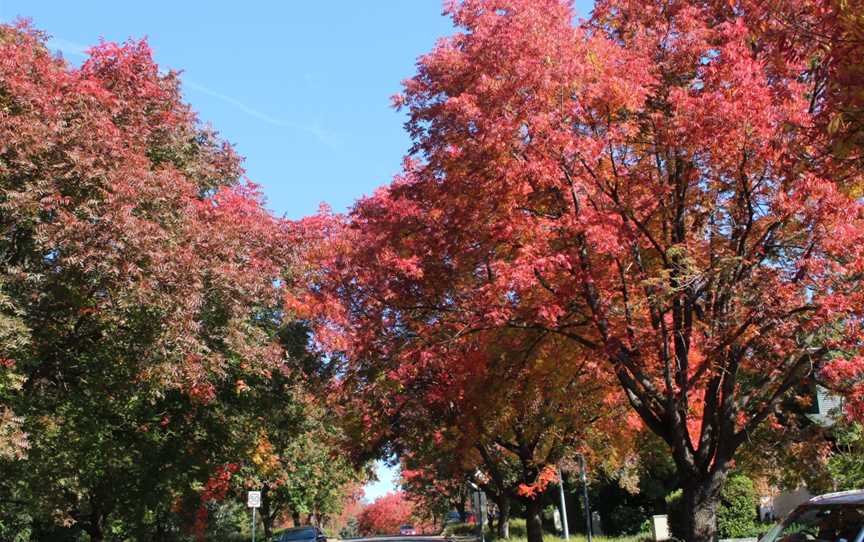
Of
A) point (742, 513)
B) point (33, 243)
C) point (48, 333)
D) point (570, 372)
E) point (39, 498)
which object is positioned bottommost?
point (742, 513)

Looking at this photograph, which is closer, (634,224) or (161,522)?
(634,224)

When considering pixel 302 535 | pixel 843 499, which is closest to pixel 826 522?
pixel 843 499

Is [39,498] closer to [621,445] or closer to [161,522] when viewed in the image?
[621,445]

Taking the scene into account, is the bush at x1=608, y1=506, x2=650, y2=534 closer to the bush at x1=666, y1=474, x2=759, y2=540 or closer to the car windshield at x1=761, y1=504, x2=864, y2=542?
the bush at x1=666, y1=474, x2=759, y2=540

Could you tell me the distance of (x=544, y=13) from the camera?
1248 cm

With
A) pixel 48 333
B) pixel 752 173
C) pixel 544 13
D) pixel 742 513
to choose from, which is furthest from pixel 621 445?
pixel 48 333

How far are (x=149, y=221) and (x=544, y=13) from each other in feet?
28.1

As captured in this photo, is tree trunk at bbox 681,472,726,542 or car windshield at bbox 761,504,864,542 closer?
car windshield at bbox 761,504,864,542

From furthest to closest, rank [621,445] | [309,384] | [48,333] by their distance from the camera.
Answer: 1. [309,384]
2. [621,445]
3. [48,333]

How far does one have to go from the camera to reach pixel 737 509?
85.5ft

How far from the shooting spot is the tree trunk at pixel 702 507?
41.6ft

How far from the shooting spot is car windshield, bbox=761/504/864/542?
860 cm

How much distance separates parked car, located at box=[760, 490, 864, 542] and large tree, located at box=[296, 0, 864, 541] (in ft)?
9.22

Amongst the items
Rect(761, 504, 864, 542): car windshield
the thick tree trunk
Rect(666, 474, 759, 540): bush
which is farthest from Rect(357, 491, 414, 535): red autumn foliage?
Rect(761, 504, 864, 542): car windshield
